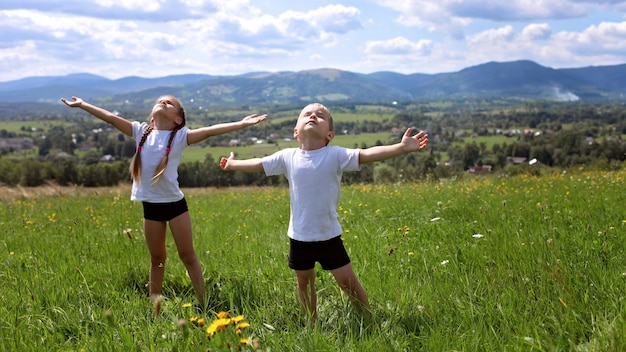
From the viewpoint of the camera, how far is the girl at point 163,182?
3.93 metres

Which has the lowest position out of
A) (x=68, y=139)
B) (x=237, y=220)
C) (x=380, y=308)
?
(x=68, y=139)

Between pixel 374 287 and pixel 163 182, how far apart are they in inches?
74.2

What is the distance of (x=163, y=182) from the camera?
3922mm

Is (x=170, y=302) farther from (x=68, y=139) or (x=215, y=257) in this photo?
(x=68, y=139)

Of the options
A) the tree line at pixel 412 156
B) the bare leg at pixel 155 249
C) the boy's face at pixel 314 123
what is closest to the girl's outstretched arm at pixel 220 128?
the boy's face at pixel 314 123

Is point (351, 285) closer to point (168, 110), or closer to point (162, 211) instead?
point (162, 211)

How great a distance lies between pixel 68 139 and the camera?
111688mm

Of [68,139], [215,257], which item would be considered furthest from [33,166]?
[68,139]

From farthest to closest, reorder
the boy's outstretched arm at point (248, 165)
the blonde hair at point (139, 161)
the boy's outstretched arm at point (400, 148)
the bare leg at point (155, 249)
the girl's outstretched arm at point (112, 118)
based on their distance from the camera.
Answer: the girl's outstretched arm at point (112, 118) → the bare leg at point (155, 249) → the blonde hair at point (139, 161) → the boy's outstretched arm at point (248, 165) → the boy's outstretched arm at point (400, 148)

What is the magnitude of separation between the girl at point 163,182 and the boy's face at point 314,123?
0.52 meters

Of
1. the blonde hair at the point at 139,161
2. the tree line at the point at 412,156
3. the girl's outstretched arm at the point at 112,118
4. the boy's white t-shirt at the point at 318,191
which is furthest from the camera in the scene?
the tree line at the point at 412,156

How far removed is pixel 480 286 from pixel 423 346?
98 cm

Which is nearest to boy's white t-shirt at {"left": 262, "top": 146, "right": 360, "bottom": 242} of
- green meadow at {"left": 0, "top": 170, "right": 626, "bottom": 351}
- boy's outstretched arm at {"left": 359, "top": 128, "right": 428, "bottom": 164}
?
boy's outstretched arm at {"left": 359, "top": 128, "right": 428, "bottom": 164}

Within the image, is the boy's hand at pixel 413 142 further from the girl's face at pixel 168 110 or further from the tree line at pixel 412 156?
the tree line at pixel 412 156
